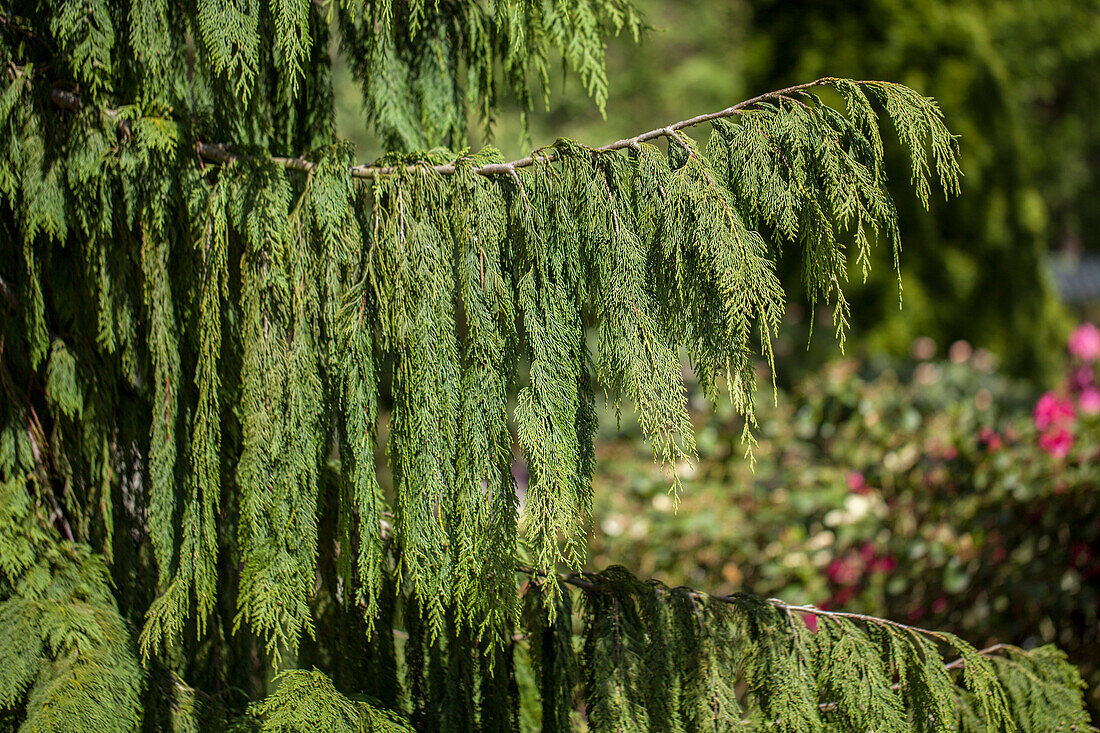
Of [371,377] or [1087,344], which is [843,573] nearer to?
[371,377]

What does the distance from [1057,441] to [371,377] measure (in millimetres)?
2791

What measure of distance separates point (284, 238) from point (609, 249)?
59 cm

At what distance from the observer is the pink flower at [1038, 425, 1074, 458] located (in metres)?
3.16

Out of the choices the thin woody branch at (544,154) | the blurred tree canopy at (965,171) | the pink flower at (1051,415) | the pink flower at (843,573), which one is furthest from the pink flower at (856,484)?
the thin woody branch at (544,154)

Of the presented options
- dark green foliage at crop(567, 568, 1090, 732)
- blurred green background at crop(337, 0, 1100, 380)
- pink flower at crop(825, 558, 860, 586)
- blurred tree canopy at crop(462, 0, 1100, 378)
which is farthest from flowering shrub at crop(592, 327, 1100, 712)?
dark green foliage at crop(567, 568, 1090, 732)

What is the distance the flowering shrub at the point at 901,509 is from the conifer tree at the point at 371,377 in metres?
0.97

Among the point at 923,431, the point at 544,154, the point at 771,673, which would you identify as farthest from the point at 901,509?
the point at 544,154

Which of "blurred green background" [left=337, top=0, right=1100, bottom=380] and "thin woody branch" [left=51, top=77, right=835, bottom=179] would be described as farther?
"blurred green background" [left=337, top=0, right=1100, bottom=380]

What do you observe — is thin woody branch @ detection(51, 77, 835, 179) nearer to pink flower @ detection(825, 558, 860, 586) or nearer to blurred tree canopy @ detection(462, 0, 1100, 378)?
pink flower @ detection(825, 558, 860, 586)

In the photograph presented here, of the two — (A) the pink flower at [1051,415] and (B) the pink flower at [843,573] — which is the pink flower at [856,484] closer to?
(B) the pink flower at [843,573]

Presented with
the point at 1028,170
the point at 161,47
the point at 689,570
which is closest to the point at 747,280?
the point at 161,47

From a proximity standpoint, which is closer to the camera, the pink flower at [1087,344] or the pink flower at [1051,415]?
the pink flower at [1051,415]

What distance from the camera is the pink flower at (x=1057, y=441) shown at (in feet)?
10.4

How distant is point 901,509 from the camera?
→ 3.54 metres
